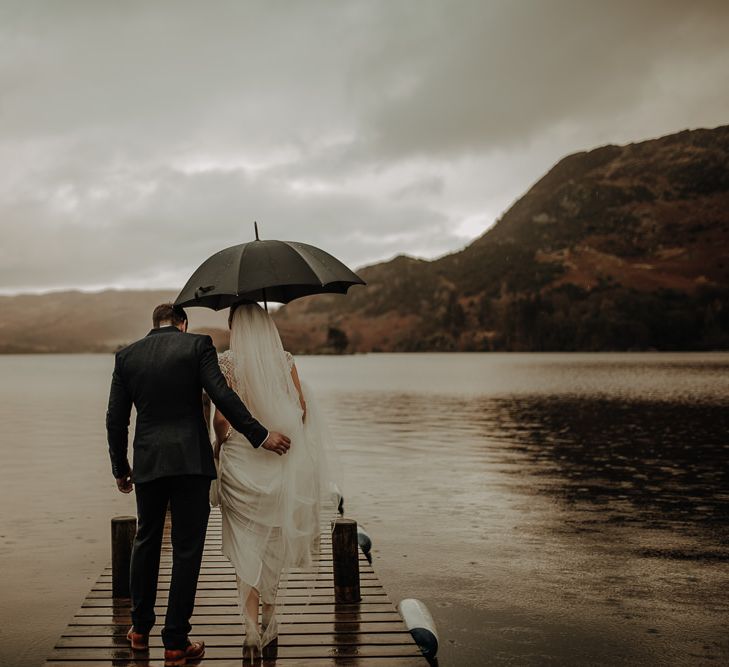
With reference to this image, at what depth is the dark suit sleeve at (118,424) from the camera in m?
5.54

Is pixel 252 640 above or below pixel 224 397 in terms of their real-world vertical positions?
below

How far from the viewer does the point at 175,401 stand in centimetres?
534

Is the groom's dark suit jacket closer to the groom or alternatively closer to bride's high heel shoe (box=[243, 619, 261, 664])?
the groom

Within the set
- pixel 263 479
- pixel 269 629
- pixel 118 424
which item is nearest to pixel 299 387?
pixel 263 479

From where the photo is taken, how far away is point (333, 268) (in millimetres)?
6559

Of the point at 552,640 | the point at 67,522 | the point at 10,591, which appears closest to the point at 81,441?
the point at 67,522

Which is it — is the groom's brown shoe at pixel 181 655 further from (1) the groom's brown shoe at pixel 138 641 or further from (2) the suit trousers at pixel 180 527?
→ (1) the groom's brown shoe at pixel 138 641

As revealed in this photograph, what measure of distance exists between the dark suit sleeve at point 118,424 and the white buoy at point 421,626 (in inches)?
116

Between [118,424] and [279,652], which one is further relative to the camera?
[279,652]

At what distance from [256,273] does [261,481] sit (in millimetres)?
1587

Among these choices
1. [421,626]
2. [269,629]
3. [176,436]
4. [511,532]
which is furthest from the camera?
[511,532]

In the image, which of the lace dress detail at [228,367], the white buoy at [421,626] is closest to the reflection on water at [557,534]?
the white buoy at [421,626]

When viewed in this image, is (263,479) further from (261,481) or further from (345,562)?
(345,562)

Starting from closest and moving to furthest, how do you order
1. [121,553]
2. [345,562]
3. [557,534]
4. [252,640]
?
[252,640] < [345,562] < [121,553] < [557,534]
